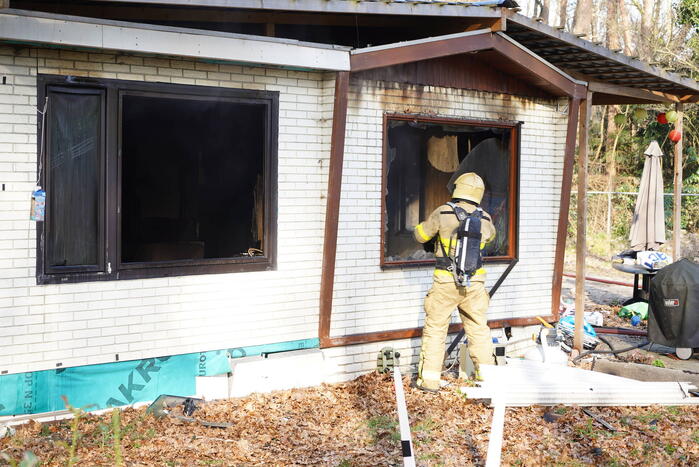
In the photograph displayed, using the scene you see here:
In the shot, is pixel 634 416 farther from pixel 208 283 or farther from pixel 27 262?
pixel 27 262

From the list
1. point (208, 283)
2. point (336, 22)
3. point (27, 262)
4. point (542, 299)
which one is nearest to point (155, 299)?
point (208, 283)

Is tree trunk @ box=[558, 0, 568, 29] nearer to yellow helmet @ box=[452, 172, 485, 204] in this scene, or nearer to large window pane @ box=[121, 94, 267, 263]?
large window pane @ box=[121, 94, 267, 263]

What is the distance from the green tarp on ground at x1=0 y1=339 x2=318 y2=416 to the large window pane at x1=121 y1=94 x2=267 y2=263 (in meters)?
1.13

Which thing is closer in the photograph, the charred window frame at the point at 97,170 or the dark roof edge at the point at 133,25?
the dark roof edge at the point at 133,25

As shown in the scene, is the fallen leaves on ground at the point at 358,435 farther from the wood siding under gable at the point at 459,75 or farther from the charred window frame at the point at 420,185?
the wood siding under gable at the point at 459,75

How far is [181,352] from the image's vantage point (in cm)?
718

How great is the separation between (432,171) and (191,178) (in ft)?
10.1

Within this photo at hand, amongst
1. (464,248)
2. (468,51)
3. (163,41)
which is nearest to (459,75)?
(468,51)

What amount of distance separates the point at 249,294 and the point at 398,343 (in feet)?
6.38

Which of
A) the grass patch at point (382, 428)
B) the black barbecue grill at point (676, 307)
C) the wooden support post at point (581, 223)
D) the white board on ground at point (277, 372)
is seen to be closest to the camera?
the grass patch at point (382, 428)

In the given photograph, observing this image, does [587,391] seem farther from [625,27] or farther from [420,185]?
[625,27]

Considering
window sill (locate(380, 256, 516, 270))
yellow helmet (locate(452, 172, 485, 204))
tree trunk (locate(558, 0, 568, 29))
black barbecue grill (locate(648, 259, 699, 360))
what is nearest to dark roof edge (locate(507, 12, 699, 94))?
yellow helmet (locate(452, 172, 485, 204))

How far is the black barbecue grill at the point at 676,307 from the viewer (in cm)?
943

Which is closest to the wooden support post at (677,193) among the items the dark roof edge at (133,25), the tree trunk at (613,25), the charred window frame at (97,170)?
the dark roof edge at (133,25)
